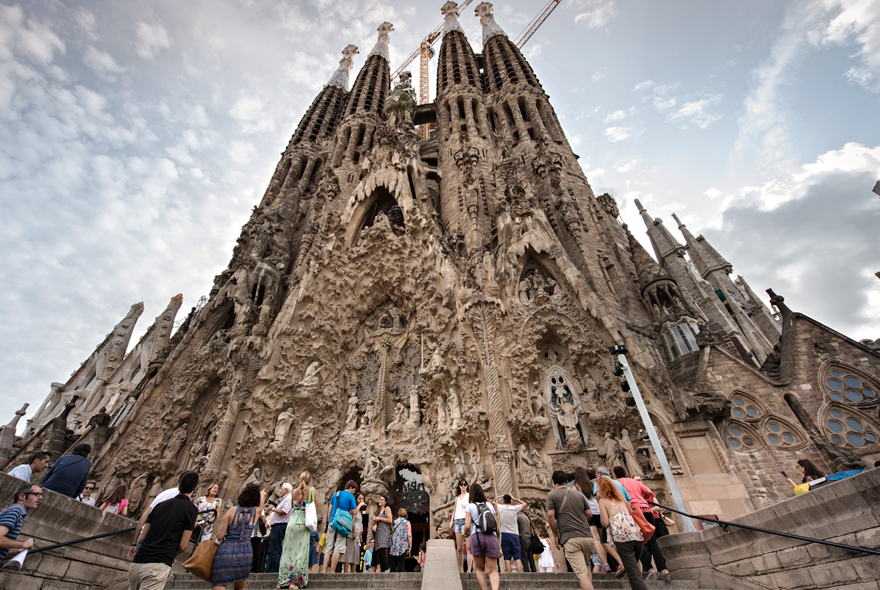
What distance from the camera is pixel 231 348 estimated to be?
36.7ft

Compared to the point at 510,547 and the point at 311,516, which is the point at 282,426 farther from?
the point at 510,547

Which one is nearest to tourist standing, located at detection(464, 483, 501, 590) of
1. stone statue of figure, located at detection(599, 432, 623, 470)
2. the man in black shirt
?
the man in black shirt

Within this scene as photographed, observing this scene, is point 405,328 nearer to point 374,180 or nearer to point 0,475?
point 374,180

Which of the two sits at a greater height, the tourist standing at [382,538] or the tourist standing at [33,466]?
the tourist standing at [33,466]

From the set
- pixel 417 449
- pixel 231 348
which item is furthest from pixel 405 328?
pixel 231 348

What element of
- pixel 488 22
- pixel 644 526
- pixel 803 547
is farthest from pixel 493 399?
pixel 488 22

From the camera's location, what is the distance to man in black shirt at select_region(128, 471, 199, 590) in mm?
2684

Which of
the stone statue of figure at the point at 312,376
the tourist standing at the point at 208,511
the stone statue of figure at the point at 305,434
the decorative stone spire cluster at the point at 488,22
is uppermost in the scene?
the decorative stone spire cluster at the point at 488,22

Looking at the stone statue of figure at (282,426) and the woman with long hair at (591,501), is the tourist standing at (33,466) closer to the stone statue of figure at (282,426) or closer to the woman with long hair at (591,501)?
the woman with long hair at (591,501)

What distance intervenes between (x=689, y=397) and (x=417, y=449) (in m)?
5.91

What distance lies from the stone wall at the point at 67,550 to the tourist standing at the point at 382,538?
2467mm

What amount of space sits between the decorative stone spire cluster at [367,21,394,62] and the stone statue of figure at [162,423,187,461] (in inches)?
1156

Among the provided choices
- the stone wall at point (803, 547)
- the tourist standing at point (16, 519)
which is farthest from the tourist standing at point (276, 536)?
the stone wall at point (803, 547)

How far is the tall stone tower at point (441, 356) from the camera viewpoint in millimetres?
8633
